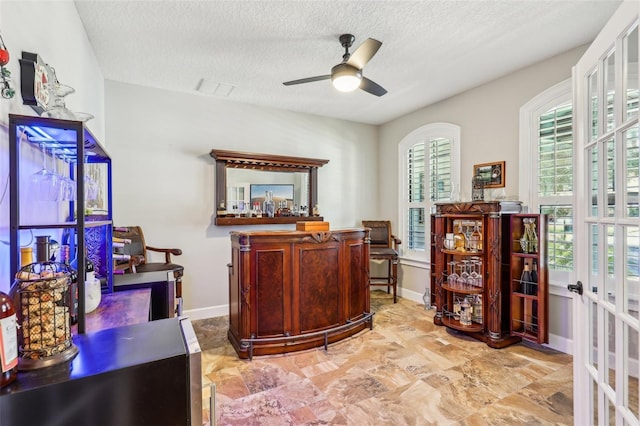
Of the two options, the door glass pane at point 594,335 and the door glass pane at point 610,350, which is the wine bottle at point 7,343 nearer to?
the door glass pane at point 610,350

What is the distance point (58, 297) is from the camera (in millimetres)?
938

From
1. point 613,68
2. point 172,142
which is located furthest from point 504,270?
point 172,142

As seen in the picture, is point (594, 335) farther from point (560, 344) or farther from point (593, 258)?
point (560, 344)

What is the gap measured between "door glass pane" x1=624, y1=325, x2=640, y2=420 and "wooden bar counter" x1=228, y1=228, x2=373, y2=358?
6.85 feet

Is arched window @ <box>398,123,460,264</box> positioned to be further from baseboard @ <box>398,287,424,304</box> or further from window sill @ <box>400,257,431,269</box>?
baseboard @ <box>398,287,424,304</box>

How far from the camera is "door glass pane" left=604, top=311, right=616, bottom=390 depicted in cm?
131

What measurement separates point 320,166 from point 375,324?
2333mm

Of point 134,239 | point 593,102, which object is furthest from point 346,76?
point 134,239

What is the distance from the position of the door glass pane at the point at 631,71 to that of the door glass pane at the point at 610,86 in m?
0.10

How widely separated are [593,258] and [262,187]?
347cm

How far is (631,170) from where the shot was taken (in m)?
1.20

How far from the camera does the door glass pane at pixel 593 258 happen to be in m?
1.48

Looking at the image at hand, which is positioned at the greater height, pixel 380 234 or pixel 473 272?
pixel 380 234

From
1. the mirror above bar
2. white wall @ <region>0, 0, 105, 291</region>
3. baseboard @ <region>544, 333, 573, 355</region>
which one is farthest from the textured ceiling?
baseboard @ <region>544, 333, 573, 355</region>
